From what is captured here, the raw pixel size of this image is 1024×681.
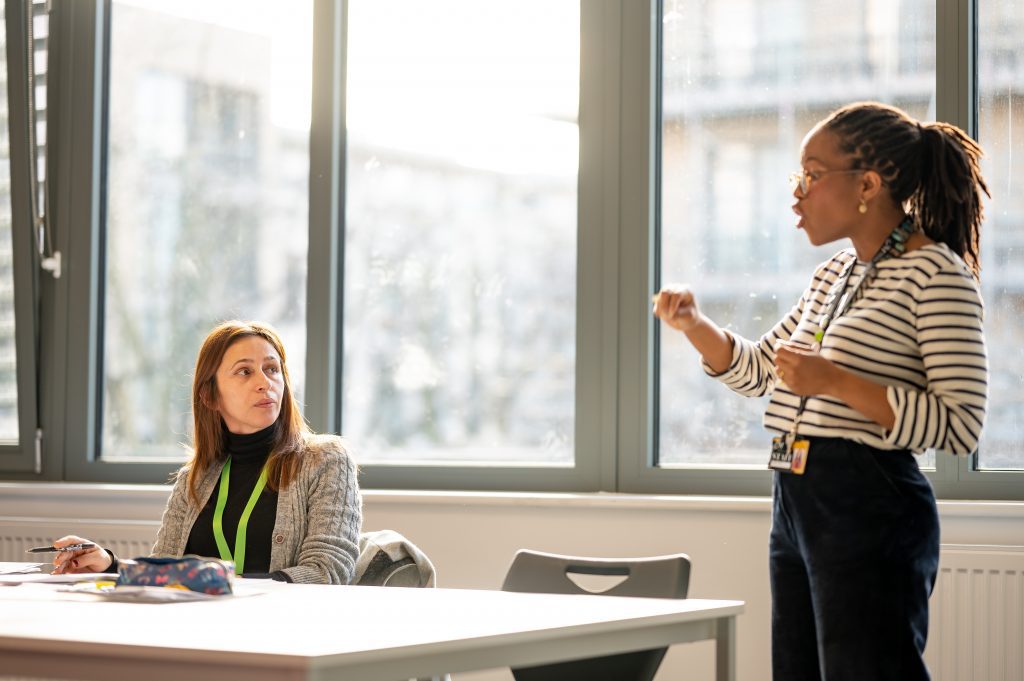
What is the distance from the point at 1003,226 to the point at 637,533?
1344 millimetres

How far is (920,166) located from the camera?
6.60 feet

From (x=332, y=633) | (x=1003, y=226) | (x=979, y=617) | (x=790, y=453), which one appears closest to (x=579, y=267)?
(x=1003, y=226)


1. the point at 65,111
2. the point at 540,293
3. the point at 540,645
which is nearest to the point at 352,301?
the point at 540,293

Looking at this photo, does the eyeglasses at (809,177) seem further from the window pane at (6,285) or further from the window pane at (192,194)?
the window pane at (6,285)

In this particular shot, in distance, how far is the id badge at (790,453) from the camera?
1.93 meters

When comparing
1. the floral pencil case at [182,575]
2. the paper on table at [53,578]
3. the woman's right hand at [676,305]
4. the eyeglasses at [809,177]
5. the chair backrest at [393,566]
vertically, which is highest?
the eyeglasses at [809,177]

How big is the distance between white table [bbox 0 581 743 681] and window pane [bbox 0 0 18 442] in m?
2.49

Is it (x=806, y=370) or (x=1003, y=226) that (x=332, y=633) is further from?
(x=1003, y=226)

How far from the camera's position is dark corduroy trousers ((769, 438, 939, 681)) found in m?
1.81

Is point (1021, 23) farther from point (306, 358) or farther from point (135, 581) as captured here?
point (135, 581)

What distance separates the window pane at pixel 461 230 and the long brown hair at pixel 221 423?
3.37ft

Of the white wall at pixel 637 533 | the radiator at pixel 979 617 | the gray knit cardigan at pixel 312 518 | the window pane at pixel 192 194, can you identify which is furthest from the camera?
the window pane at pixel 192 194

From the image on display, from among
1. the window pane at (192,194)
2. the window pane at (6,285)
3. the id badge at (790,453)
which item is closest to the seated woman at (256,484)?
the id badge at (790,453)

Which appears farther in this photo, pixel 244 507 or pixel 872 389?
pixel 244 507
